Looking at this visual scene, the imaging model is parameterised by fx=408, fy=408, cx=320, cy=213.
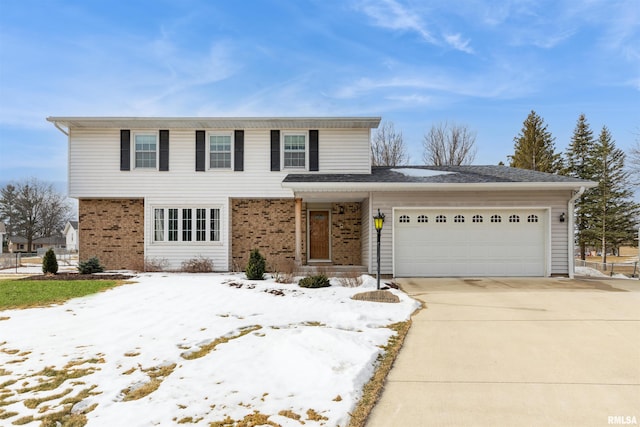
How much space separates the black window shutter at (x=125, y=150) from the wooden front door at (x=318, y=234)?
7.08 metres

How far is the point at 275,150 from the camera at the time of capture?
1505 cm

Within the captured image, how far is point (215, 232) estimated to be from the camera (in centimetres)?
1517

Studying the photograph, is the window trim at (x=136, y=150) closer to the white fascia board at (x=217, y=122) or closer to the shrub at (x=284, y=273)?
the white fascia board at (x=217, y=122)

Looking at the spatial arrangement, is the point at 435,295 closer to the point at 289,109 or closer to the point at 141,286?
the point at 141,286

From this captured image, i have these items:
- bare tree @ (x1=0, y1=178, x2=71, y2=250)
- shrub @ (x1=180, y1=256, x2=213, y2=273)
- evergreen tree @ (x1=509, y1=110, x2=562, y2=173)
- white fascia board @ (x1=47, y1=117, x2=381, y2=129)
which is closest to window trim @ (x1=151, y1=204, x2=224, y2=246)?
shrub @ (x1=180, y1=256, x2=213, y2=273)

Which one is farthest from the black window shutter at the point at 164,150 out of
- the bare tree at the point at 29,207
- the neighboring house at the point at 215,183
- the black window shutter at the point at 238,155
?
the bare tree at the point at 29,207

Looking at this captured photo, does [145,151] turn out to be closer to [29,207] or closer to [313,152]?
[313,152]

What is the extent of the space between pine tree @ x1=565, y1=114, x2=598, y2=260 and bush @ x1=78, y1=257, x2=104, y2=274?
3234 cm

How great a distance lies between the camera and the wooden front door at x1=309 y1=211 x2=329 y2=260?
16.1 m

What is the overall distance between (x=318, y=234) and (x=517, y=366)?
11744 millimetres

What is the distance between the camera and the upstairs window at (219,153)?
1518 cm

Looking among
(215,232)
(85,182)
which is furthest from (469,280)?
(85,182)

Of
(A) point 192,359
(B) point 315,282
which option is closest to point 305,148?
(B) point 315,282

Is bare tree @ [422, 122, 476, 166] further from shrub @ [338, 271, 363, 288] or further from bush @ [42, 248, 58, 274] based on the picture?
bush @ [42, 248, 58, 274]
